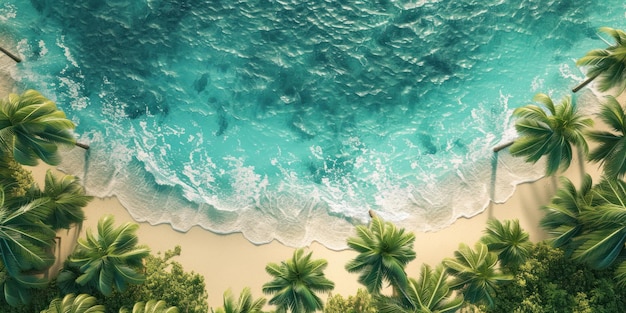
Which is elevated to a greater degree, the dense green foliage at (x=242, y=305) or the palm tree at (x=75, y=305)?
the dense green foliage at (x=242, y=305)

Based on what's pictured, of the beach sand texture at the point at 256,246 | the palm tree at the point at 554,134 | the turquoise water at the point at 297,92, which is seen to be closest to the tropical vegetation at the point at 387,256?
the palm tree at the point at 554,134

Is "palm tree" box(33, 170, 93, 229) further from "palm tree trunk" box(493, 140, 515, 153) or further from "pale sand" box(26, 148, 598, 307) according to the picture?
"palm tree trunk" box(493, 140, 515, 153)

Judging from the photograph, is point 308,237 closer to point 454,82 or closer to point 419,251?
point 419,251

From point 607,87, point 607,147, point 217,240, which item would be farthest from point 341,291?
point 607,87

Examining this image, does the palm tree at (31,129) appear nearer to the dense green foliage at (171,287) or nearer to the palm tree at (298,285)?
the dense green foliage at (171,287)

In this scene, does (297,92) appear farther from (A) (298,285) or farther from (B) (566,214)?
(B) (566,214)

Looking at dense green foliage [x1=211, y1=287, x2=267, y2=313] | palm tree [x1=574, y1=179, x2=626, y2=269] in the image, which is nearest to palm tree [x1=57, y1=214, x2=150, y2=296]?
dense green foliage [x1=211, y1=287, x2=267, y2=313]
